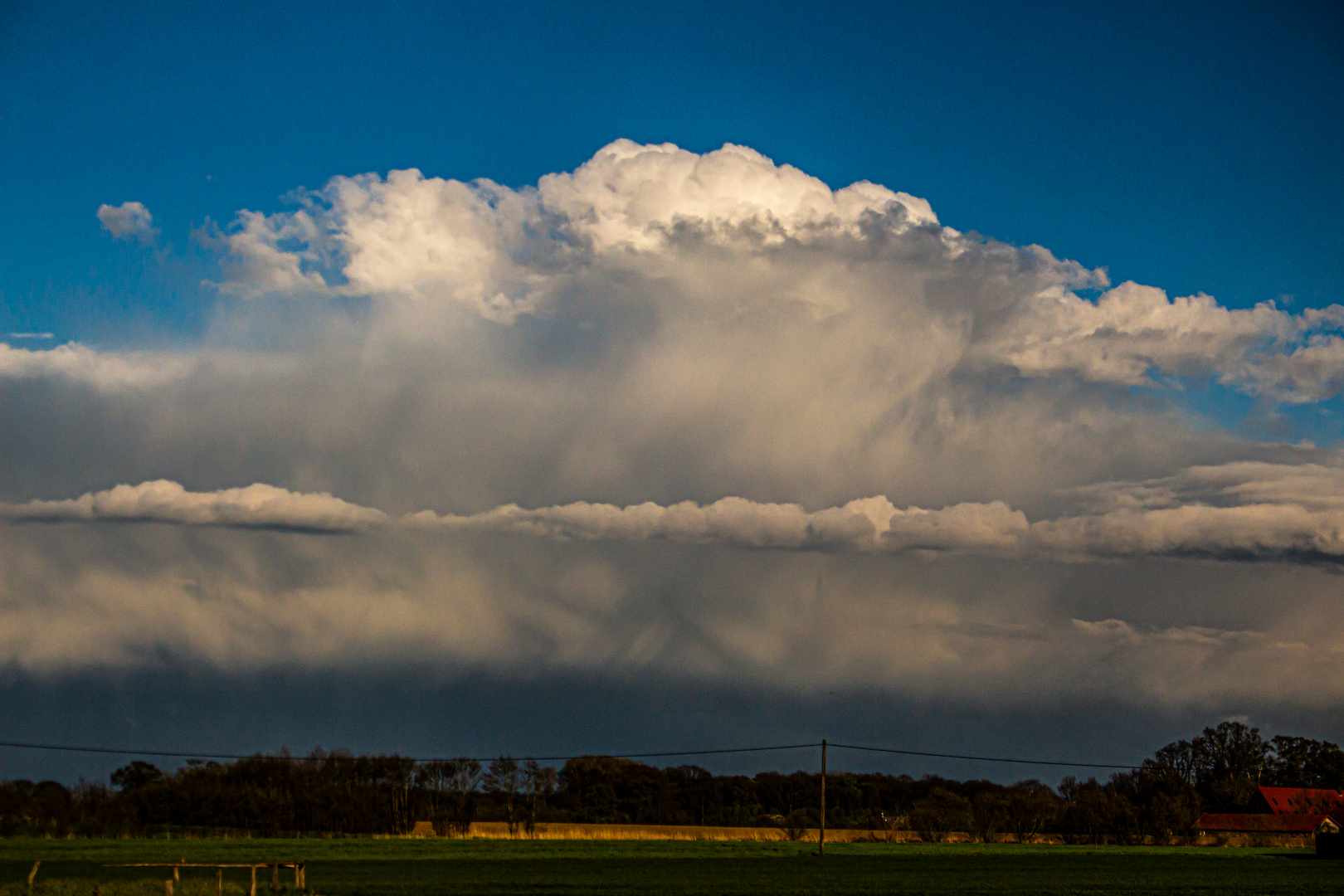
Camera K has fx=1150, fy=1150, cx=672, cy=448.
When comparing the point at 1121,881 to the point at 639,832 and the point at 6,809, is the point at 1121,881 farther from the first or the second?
the point at 6,809

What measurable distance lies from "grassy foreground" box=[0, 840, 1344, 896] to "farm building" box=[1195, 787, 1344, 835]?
5483 cm

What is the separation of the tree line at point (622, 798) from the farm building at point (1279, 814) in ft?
9.35

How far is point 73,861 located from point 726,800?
109013 millimetres

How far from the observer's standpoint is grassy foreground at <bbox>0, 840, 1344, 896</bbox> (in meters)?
45.5

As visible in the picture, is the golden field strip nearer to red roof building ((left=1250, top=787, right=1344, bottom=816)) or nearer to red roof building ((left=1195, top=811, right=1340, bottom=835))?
red roof building ((left=1195, top=811, right=1340, bottom=835))

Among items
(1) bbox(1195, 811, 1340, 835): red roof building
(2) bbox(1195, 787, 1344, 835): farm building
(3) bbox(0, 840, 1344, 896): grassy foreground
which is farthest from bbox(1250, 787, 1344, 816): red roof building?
(3) bbox(0, 840, 1344, 896): grassy foreground

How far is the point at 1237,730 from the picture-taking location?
6590 inches

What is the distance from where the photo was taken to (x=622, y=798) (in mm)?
149375

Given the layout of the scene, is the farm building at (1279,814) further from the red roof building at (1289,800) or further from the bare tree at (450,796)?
the bare tree at (450,796)

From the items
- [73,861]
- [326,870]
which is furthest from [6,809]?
[326,870]

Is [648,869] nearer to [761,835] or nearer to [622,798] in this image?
[761,835]

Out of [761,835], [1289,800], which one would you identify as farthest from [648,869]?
[1289,800]

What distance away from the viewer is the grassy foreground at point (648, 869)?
45469 mm

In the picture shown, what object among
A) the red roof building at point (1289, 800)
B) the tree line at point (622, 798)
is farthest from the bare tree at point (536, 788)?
the red roof building at point (1289, 800)
